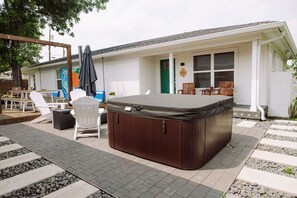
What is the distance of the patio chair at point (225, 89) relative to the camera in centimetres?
624

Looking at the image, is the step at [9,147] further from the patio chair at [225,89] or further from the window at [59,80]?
the window at [59,80]

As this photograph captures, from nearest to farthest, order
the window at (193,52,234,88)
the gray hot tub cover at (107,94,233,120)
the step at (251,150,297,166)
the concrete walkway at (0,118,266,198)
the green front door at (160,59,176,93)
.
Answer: the concrete walkway at (0,118,266,198)
the gray hot tub cover at (107,94,233,120)
the step at (251,150,297,166)
the window at (193,52,234,88)
the green front door at (160,59,176,93)

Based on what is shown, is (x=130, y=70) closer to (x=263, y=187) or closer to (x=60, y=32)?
(x=60, y=32)

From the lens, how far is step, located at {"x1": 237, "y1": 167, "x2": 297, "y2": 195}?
215 cm

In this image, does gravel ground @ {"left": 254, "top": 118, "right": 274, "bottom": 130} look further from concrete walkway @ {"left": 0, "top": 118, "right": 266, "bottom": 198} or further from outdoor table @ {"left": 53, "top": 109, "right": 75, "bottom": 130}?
outdoor table @ {"left": 53, "top": 109, "right": 75, "bottom": 130}

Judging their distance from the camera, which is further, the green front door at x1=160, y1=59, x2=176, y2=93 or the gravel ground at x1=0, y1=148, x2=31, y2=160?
the green front door at x1=160, y1=59, x2=176, y2=93

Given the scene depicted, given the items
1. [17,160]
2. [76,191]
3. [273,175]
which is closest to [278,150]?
[273,175]

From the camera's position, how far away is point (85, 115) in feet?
13.5

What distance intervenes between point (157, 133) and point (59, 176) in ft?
4.77

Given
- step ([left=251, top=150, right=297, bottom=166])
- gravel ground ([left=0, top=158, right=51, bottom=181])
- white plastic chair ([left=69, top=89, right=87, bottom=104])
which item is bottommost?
gravel ground ([left=0, top=158, right=51, bottom=181])

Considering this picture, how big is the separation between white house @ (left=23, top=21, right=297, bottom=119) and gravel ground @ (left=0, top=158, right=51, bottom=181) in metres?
5.33

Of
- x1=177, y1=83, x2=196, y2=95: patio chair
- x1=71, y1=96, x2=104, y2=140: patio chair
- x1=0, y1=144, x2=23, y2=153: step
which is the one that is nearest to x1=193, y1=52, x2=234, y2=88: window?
x1=177, y1=83, x2=196, y2=95: patio chair

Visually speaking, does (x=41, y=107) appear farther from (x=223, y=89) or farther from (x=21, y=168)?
(x=223, y=89)

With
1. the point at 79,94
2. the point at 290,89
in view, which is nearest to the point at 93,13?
the point at 79,94
